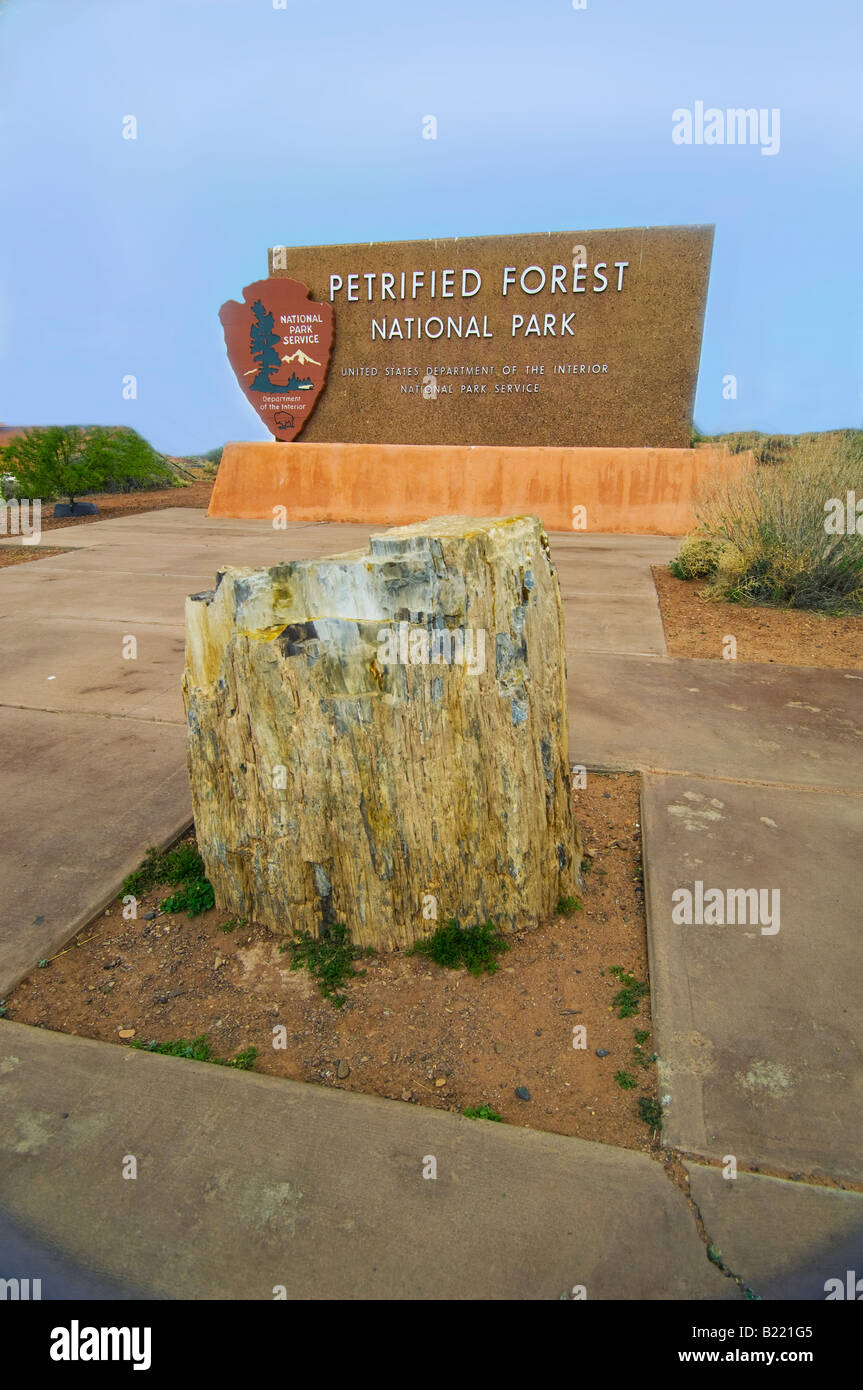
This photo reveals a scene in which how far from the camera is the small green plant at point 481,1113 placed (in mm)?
2371

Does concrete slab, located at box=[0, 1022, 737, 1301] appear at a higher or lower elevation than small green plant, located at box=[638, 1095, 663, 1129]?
lower

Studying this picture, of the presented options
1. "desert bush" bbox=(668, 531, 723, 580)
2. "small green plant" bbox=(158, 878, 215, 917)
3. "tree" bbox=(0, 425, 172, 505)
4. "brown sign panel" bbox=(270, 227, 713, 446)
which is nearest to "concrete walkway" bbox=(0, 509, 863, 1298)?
"small green plant" bbox=(158, 878, 215, 917)

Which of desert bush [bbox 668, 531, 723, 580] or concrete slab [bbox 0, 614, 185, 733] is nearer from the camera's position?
concrete slab [bbox 0, 614, 185, 733]

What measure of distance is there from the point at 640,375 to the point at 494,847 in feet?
38.8

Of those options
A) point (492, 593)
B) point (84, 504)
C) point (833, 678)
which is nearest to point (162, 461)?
point (84, 504)

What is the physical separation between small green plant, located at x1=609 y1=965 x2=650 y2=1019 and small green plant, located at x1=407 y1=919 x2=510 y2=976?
0.40 m

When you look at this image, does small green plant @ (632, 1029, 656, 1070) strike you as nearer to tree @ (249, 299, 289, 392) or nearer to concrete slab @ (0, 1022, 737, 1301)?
concrete slab @ (0, 1022, 737, 1301)

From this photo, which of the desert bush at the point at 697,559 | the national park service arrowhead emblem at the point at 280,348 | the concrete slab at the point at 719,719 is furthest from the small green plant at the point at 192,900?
the national park service arrowhead emblem at the point at 280,348

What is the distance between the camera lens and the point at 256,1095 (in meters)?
2.44

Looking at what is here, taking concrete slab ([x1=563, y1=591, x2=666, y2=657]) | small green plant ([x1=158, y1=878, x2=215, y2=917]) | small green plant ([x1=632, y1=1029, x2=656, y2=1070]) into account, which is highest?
concrete slab ([x1=563, y1=591, x2=666, y2=657])

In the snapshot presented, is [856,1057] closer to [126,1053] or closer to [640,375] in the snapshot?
[126,1053]

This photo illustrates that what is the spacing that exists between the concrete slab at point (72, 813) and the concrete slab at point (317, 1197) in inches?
31.4

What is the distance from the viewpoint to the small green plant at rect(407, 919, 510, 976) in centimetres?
299

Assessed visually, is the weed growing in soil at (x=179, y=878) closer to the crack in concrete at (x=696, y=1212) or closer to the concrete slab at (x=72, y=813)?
the concrete slab at (x=72, y=813)
